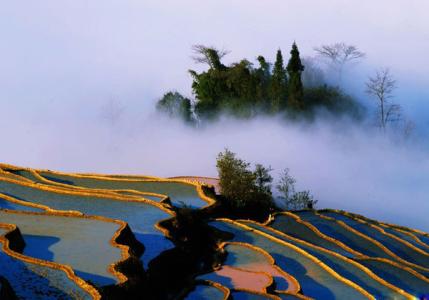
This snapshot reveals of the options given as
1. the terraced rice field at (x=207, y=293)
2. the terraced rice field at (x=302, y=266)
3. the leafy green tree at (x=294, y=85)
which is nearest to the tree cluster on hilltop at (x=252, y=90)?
the leafy green tree at (x=294, y=85)

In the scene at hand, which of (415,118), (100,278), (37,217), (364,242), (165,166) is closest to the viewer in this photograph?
(100,278)

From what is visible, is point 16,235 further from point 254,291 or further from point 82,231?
point 254,291

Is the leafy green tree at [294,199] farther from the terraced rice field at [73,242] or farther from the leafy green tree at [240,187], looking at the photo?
the terraced rice field at [73,242]

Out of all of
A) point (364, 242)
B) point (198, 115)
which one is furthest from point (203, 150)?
point (364, 242)

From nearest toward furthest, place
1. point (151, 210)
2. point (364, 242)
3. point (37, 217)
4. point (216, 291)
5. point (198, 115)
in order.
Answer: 1. point (216, 291)
2. point (37, 217)
3. point (151, 210)
4. point (364, 242)
5. point (198, 115)

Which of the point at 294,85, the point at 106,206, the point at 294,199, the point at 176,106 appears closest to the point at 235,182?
the point at 294,199
